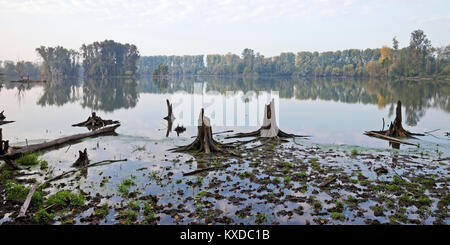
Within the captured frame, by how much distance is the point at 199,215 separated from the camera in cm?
965

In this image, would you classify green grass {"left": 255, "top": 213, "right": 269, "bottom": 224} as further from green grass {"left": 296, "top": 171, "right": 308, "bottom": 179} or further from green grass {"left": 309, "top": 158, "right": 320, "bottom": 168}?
green grass {"left": 309, "top": 158, "right": 320, "bottom": 168}

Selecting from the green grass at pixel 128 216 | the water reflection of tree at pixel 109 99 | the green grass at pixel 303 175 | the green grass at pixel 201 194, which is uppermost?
the water reflection of tree at pixel 109 99

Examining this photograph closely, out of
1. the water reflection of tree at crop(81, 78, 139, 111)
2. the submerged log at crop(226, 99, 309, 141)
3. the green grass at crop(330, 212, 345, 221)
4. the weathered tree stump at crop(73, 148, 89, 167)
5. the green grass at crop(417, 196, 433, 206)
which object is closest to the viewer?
the green grass at crop(330, 212, 345, 221)

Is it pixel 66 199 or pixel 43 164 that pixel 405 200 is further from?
pixel 43 164

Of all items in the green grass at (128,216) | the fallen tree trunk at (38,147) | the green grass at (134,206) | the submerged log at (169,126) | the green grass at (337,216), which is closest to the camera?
the green grass at (128,216)

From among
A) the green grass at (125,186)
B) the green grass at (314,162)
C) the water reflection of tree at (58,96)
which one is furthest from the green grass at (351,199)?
the water reflection of tree at (58,96)

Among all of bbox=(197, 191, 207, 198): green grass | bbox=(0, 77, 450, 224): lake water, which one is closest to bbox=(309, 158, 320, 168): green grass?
bbox=(0, 77, 450, 224): lake water

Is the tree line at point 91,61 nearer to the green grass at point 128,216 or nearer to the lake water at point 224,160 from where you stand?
the lake water at point 224,160

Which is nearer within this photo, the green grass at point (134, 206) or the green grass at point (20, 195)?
the green grass at point (134, 206)

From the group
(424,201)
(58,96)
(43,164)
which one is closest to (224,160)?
(43,164)

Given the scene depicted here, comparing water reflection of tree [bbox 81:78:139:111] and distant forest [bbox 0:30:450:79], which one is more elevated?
distant forest [bbox 0:30:450:79]

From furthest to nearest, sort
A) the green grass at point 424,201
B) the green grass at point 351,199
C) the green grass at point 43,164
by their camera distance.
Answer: the green grass at point 43,164 → the green grass at point 351,199 → the green grass at point 424,201

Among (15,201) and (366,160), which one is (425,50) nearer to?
(366,160)
